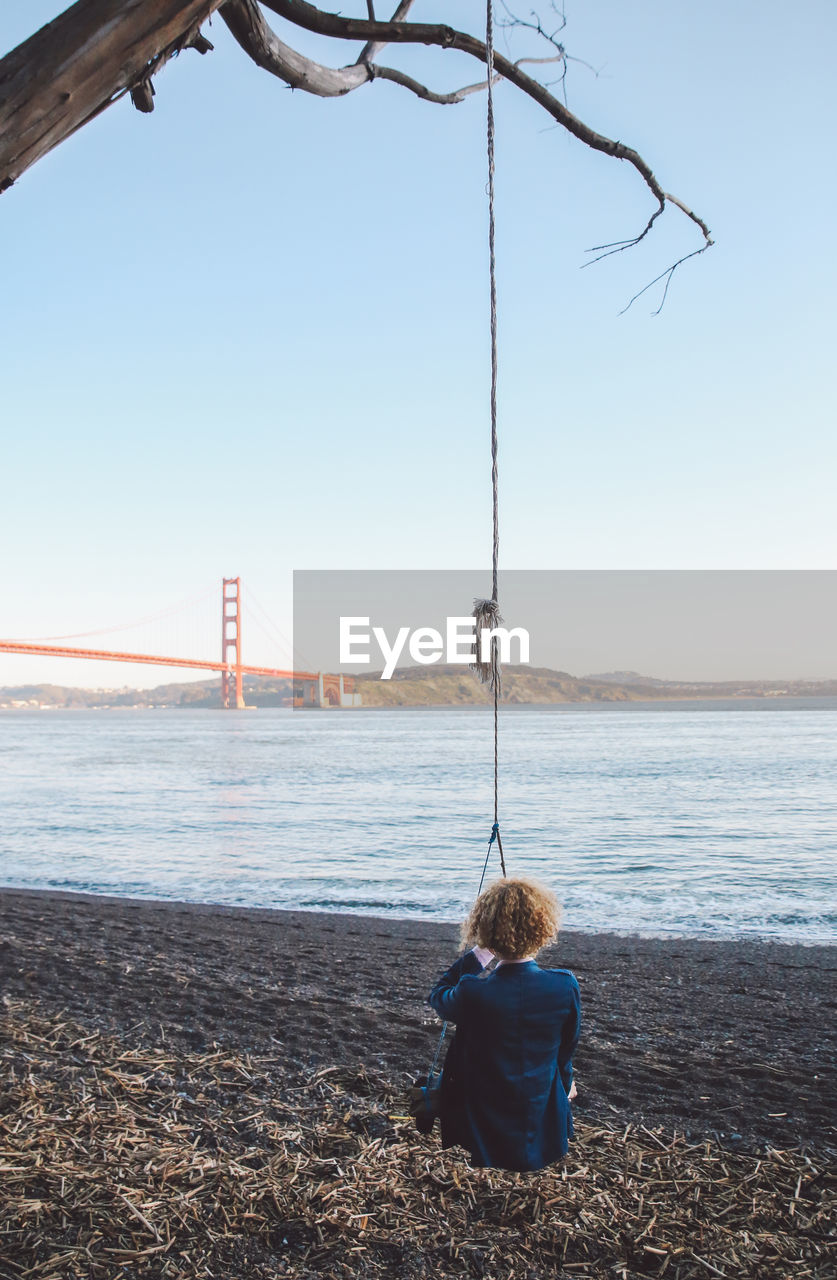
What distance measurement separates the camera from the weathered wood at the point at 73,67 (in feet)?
4.71

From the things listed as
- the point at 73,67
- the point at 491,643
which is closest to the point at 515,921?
the point at 491,643

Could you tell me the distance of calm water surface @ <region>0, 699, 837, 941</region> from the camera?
9.25 m

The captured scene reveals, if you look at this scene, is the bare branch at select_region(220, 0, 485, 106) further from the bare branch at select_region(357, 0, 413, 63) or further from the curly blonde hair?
the curly blonde hair

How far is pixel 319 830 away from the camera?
47.9 ft

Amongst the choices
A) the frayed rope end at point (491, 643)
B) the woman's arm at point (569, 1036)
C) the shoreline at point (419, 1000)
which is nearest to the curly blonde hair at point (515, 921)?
the woman's arm at point (569, 1036)

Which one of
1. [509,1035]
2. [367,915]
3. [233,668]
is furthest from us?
[233,668]

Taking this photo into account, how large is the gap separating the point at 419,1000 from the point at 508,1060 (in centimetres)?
301

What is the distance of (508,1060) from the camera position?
1984mm

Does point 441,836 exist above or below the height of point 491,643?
below

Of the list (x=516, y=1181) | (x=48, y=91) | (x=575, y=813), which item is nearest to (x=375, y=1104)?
(x=516, y=1181)

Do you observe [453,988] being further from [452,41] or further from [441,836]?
[441,836]

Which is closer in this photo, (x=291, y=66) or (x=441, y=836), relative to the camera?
(x=291, y=66)

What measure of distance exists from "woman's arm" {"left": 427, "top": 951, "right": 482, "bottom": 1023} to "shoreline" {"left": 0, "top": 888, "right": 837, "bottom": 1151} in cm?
140

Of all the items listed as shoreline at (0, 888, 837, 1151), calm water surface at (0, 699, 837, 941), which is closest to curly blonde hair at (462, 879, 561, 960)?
shoreline at (0, 888, 837, 1151)
